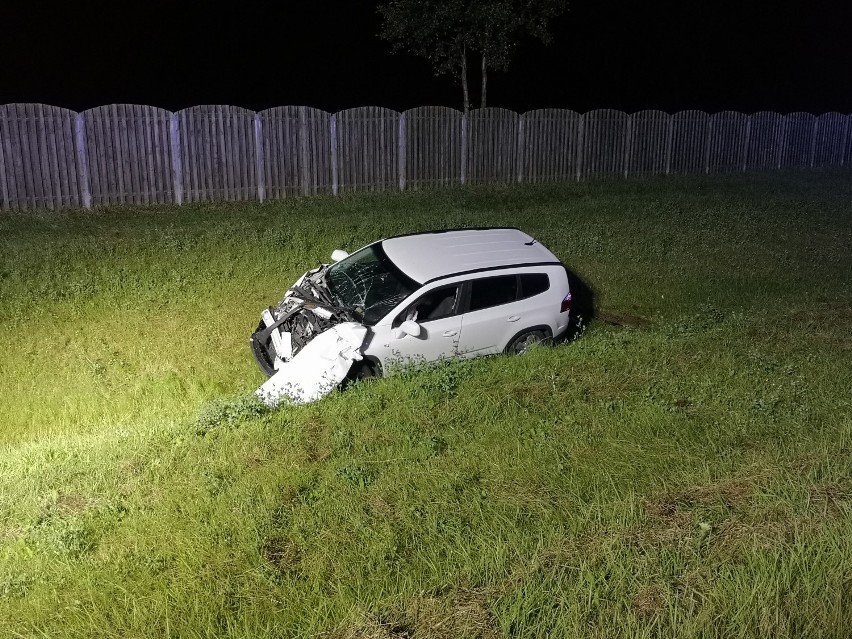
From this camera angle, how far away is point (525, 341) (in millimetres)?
9344

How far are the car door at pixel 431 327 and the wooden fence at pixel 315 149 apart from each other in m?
8.79

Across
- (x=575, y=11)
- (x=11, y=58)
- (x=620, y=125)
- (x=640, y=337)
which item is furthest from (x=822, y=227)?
(x=11, y=58)

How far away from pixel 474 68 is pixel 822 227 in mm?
15136

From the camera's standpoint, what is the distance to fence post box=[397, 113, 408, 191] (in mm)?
17578

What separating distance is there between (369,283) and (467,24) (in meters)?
14.1

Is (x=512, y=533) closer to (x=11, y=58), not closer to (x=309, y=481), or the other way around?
(x=309, y=481)

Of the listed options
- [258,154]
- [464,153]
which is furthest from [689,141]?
[258,154]

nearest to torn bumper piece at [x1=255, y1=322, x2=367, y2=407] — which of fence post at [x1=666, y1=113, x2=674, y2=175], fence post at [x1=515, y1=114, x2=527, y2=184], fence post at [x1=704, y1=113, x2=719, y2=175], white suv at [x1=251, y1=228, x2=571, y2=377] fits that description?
white suv at [x1=251, y1=228, x2=571, y2=377]

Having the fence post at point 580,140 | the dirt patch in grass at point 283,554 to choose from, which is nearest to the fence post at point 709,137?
the fence post at point 580,140

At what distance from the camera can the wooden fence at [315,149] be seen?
46.3 feet

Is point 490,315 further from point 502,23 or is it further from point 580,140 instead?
point 502,23

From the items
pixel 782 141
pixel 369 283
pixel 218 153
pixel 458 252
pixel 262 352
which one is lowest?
pixel 262 352

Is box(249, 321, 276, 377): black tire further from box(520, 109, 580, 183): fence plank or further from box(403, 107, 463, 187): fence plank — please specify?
box(520, 109, 580, 183): fence plank

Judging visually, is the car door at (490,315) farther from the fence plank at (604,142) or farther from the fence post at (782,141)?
the fence post at (782,141)
